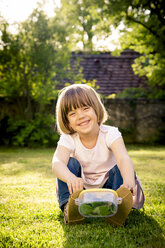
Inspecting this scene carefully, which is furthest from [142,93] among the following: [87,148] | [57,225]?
[57,225]

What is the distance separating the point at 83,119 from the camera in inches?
87.9

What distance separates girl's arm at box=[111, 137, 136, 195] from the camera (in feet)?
6.47

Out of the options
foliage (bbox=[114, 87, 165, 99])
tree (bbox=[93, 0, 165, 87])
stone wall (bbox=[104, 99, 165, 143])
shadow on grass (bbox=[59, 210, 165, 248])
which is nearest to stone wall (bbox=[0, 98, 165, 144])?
stone wall (bbox=[104, 99, 165, 143])

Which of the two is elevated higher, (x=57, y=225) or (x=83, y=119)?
(x=83, y=119)

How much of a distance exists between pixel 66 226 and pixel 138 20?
996 cm

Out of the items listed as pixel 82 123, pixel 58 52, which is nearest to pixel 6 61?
pixel 58 52

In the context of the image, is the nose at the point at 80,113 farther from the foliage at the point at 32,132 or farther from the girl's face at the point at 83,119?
the foliage at the point at 32,132

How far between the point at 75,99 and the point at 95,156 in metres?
0.51

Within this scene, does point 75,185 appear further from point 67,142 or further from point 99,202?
point 67,142

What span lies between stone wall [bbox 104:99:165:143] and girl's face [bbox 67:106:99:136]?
7.38 metres

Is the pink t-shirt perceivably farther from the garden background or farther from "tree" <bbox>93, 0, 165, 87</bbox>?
"tree" <bbox>93, 0, 165, 87</bbox>

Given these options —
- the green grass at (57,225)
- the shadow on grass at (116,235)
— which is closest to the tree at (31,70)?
the green grass at (57,225)

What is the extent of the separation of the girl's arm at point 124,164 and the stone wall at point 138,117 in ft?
24.3

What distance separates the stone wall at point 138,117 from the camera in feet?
31.7
